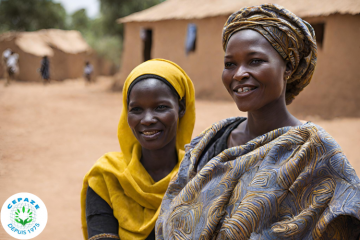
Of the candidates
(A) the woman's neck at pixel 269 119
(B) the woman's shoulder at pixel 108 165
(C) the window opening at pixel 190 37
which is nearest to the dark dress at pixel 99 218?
(B) the woman's shoulder at pixel 108 165

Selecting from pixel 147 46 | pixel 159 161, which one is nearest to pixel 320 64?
pixel 159 161

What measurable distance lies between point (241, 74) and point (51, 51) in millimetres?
20281

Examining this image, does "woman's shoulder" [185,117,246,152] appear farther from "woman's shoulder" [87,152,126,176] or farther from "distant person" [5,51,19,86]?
"distant person" [5,51,19,86]

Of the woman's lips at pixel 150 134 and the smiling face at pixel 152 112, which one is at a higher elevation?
the smiling face at pixel 152 112

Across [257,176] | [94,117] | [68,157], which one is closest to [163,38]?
[94,117]

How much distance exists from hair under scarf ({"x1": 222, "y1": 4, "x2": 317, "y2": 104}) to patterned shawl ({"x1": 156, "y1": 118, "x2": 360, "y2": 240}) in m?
0.34

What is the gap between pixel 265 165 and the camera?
1335 mm

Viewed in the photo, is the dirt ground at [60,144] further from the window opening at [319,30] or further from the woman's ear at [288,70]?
the woman's ear at [288,70]

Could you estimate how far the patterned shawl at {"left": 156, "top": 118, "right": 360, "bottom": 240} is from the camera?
123 centimetres

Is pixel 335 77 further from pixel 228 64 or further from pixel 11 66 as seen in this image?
pixel 11 66

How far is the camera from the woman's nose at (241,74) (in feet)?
4.76

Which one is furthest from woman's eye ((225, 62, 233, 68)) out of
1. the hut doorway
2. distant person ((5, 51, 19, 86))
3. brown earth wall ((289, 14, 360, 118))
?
distant person ((5, 51, 19, 86))

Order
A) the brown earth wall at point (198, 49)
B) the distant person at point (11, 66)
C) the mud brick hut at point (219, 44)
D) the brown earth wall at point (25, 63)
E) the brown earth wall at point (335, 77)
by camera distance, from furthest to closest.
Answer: the brown earth wall at point (25, 63) → the distant person at point (11, 66) → the brown earth wall at point (198, 49) → the mud brick hut at point (219, 44) → the brown earth wall at point (335, 77)

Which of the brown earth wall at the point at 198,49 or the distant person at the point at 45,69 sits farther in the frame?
the distant person at the point at 45,69
